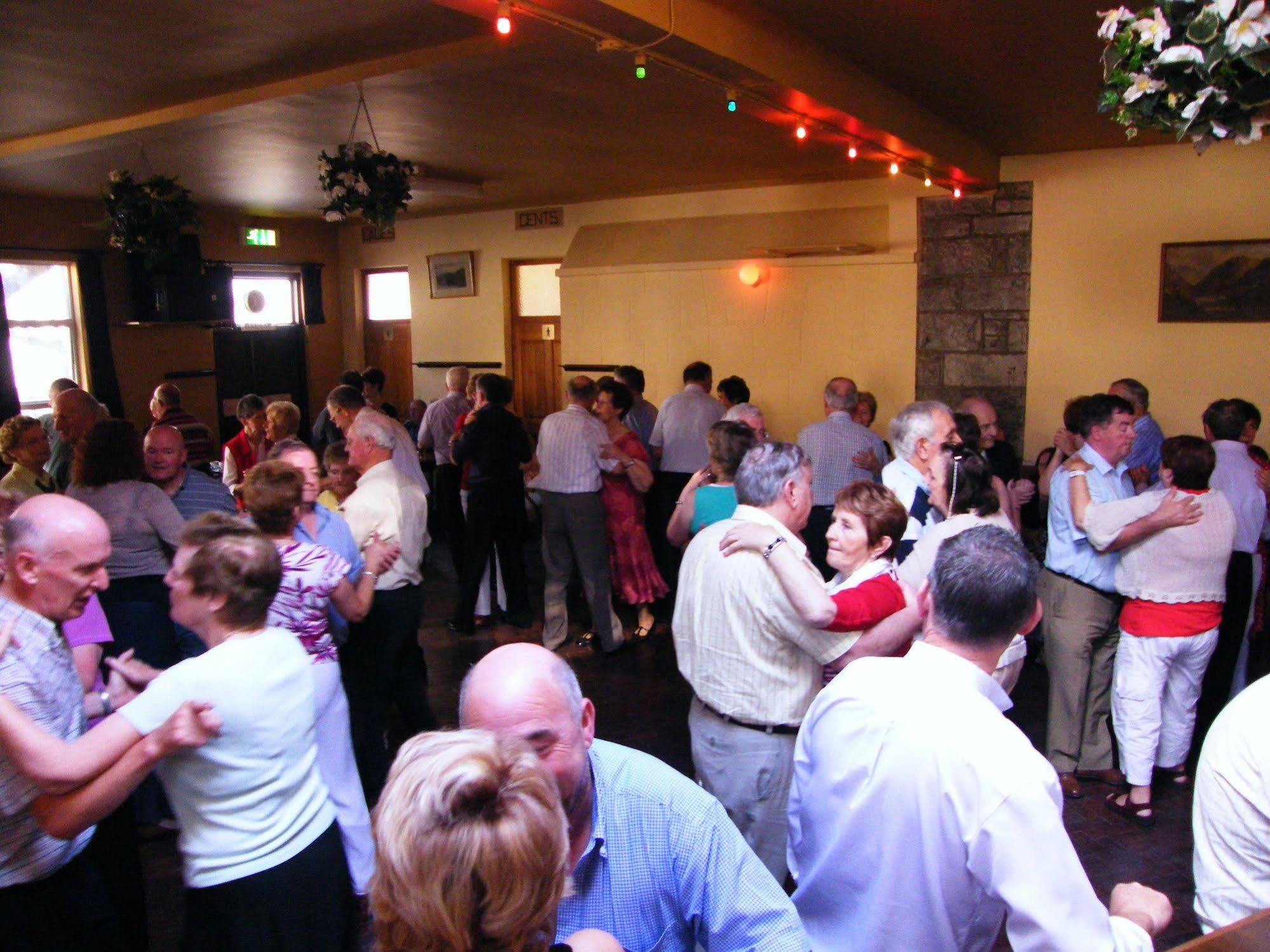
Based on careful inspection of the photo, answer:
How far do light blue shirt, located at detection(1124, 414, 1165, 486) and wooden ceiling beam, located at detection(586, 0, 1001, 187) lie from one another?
196 centimetres

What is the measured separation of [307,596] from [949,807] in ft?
6.37

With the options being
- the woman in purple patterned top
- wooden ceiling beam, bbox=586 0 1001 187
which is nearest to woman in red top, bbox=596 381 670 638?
wooden ceiling beam, bbox=586 0 1001 187

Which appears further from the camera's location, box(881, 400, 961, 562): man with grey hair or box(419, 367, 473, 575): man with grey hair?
box(419, 367, 473, 575): man with grey hair

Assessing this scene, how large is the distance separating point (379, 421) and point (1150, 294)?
17.5 ft

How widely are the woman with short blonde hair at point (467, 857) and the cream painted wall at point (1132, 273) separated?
21.7ft

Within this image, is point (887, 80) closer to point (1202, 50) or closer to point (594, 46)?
point (594, 46)

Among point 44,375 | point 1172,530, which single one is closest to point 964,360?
point 1172,530

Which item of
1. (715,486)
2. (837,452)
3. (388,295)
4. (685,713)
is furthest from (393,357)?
(715,486)

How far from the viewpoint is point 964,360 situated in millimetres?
7254

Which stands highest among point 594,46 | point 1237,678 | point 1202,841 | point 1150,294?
point 594,46

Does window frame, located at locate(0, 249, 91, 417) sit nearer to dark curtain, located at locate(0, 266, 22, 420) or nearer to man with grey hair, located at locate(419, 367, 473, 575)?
dark curtain, located at locate(0, 266, 22, 420)

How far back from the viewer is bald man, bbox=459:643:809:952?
1393mm

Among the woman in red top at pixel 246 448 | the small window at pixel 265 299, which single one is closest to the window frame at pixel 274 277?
the small window at pixel 265 299

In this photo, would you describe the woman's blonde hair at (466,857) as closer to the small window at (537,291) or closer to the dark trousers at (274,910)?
the dark trousers at (274,910)
